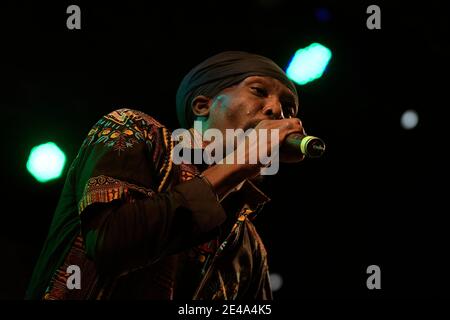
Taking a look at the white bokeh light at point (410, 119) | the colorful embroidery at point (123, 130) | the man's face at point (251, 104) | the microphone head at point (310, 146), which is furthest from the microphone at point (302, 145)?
the white bokeh light at point (410, 119)

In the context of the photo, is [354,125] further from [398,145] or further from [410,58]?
[410,58]

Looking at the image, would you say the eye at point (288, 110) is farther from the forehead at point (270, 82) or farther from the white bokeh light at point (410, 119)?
the white bokeh light at point (410, 119)

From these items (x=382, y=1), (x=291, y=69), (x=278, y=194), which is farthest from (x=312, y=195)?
(x=382, y=1)

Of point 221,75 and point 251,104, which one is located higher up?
point 221,75

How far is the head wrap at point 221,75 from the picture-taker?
2211 millimetres

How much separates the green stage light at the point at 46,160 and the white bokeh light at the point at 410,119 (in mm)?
2227

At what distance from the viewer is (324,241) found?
151 inches

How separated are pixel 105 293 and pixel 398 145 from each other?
2717 millimetres

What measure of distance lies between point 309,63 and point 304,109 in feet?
1.17

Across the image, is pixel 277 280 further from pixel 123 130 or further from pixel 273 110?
pixel 123 130

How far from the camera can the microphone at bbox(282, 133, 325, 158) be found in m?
1.69

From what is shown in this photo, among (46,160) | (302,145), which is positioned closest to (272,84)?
(302,145)

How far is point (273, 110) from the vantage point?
2.04m

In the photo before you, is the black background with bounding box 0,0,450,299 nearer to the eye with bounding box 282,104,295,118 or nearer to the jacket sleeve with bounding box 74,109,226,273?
the eye with bounding box 282,104,295,118
